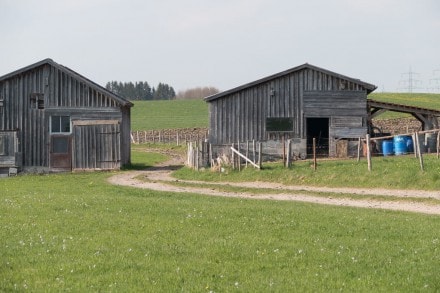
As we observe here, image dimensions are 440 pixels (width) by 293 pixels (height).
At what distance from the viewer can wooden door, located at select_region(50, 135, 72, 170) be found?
39406 mm

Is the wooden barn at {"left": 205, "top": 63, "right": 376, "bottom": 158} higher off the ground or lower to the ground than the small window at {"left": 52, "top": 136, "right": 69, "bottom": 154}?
higher

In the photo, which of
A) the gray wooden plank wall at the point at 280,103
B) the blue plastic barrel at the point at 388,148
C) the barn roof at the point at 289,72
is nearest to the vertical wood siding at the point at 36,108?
the barn roof at the point at 289,72

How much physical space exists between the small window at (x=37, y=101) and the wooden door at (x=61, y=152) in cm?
202

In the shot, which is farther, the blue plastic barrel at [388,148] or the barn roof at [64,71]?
the barn roof at [64,71]

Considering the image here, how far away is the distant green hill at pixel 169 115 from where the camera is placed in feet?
327

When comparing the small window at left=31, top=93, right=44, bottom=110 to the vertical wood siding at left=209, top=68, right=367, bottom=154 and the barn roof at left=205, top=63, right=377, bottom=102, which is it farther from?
the vertical wood siding at left=209, top=68, right=367, bottom=154

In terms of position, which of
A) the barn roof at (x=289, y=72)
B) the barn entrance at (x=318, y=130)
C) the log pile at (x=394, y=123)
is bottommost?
the barn entrance at (x=318, y=130)

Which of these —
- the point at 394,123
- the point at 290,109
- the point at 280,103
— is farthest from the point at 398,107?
the point at 394,123

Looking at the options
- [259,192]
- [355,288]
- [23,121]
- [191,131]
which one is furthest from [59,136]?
[191,131]

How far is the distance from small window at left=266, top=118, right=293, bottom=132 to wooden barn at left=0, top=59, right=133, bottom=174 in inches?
356

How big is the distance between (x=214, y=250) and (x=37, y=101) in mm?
30456

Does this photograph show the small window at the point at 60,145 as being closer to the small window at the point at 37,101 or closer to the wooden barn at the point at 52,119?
the wooden barn at the point at 52,119

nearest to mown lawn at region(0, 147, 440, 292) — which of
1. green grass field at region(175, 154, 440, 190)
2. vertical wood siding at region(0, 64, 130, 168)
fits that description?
green grass field at region(175, 154, 440, 190)

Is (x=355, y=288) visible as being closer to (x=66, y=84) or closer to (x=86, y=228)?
(x=86, y=228)
